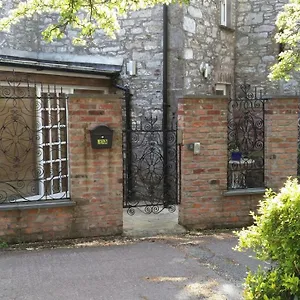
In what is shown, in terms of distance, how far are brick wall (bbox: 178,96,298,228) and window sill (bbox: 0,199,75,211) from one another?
1.77m

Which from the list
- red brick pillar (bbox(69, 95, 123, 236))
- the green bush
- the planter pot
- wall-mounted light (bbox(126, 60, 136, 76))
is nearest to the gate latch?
red brick pillar (bbox(69, 95, 123, 236))

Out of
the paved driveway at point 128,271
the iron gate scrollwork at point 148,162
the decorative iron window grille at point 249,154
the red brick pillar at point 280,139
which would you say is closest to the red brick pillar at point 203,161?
the decorative iron window grille at point 249,154

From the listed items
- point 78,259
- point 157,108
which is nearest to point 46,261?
point 78,259

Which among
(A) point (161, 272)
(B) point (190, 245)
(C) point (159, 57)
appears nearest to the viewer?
(A) point (161, 272)

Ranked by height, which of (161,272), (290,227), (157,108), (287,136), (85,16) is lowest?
(161,272)

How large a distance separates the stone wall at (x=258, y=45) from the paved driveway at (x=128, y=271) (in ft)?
21.6

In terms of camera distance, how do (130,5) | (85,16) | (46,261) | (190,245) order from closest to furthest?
(46,261) → (190,245) → (130,5) → (85,16)

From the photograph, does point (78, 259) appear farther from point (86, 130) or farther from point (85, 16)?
point (85, 16)

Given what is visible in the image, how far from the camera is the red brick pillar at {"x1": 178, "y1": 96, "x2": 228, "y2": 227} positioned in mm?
6395

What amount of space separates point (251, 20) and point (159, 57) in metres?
3.56

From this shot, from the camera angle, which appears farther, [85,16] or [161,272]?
[85,16]

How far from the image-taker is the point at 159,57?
30.7 feet

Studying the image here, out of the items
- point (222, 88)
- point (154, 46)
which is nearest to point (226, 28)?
point (222, 88)

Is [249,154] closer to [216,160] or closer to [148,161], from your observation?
[216,160]
